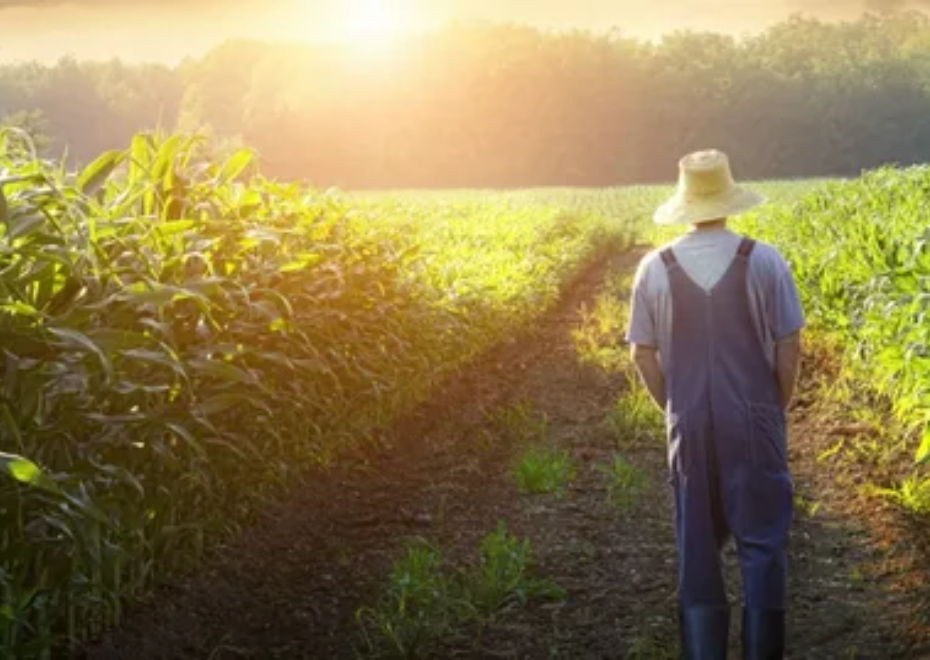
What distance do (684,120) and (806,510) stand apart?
92.5 meters

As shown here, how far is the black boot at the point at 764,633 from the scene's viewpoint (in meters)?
4.82

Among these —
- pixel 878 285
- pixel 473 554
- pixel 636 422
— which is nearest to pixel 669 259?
pixel 473 554

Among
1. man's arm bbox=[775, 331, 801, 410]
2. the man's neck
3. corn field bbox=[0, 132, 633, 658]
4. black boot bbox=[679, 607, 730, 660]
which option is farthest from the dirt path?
the man's neck

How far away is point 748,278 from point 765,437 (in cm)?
56

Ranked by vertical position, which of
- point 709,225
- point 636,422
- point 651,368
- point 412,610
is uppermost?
point 709,225

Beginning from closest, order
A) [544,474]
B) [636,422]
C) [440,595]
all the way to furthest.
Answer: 1. [440,595]
2. [544,474]
3. [636,422]

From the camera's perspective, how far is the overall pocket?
4766mm

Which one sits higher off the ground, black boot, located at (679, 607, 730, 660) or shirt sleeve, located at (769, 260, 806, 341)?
shirt sleeve, located at (769, 260, 806, 341)

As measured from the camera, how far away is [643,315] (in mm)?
4945

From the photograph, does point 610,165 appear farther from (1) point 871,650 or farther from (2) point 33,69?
(1) point 871,650

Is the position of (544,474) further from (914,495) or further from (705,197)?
(705,197)

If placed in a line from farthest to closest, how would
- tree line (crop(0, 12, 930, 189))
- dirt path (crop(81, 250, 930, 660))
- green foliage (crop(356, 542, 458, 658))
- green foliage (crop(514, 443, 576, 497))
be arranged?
1. tree line (crop(0, 12, 930, 189))
2. green foliage (crop(514, 443, 576, 497))
3. dirt path (crop(81, 250, 930, 660))
4. green foliage (crop(356, 542, 458, 658))

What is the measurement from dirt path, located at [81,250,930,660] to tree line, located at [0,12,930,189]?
72.7 m

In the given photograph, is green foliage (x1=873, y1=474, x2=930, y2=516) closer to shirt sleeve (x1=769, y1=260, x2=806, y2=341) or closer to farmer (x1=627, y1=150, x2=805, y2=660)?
farmer (x1=627, y1=150, x2=805, y2=660)
